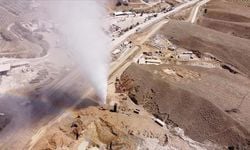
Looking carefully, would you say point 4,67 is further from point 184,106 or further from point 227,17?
point 227,17

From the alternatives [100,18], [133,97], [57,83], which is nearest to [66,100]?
[57,83]

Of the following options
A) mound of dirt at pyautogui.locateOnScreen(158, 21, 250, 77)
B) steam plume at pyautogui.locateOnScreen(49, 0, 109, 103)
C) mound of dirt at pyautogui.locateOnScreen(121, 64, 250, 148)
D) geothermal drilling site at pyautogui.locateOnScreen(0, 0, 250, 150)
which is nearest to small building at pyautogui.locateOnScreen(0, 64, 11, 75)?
geothermal drilling site at pyautogui.locateOnScreen(0, 0, 250, 150)

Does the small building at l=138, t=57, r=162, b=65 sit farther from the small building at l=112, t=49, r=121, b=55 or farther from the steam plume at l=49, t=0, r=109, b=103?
the steam plume at l=49, t=0, r=109, b=103

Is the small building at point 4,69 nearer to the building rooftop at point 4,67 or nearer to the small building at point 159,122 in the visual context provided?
the building rooftop at point 4,67

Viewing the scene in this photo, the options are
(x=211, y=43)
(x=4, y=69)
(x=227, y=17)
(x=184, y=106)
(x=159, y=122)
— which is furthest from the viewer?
(x=227, y=17)

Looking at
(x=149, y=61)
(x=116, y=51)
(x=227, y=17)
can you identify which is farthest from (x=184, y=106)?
(x=227, y=17)

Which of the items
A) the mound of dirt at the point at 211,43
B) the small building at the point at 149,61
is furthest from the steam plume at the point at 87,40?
the mound of dirt at the point at 211,43
